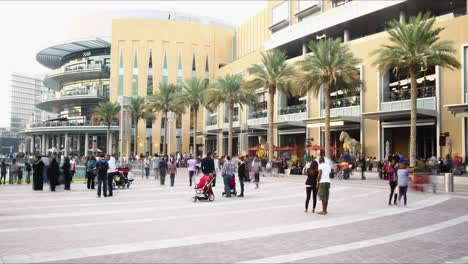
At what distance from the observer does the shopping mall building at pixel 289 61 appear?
3622cm

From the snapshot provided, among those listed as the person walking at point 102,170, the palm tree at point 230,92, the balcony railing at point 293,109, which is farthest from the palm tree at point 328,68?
the person walking at point 102,170

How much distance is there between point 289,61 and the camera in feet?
175

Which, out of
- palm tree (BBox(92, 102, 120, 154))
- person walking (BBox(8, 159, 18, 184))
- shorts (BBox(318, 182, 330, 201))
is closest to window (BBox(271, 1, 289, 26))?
palm tree (BBox(92, 102, 120, 154))

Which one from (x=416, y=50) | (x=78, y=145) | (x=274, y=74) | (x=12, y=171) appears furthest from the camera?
(x=78, y=145)

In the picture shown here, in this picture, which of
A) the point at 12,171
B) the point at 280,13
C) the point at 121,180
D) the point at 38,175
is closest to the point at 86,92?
→ the point at 280,13

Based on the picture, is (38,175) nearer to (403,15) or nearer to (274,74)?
(274,74)

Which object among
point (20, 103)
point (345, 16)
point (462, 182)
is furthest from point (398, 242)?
point (20, 103)

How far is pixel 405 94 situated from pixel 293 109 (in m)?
16.2

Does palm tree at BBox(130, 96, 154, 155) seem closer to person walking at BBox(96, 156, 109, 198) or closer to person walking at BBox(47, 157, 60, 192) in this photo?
person walking at BBox(47, 157, 60, 192)

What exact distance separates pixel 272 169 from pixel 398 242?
26723mm

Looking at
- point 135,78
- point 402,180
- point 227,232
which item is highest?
point 135,78

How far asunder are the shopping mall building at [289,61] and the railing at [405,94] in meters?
0.08

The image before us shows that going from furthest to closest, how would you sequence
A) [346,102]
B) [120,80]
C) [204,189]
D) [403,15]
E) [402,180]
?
[120,80]
[346,102]
[403,15]
[204,189]
[402,180]

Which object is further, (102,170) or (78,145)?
(78,145)
